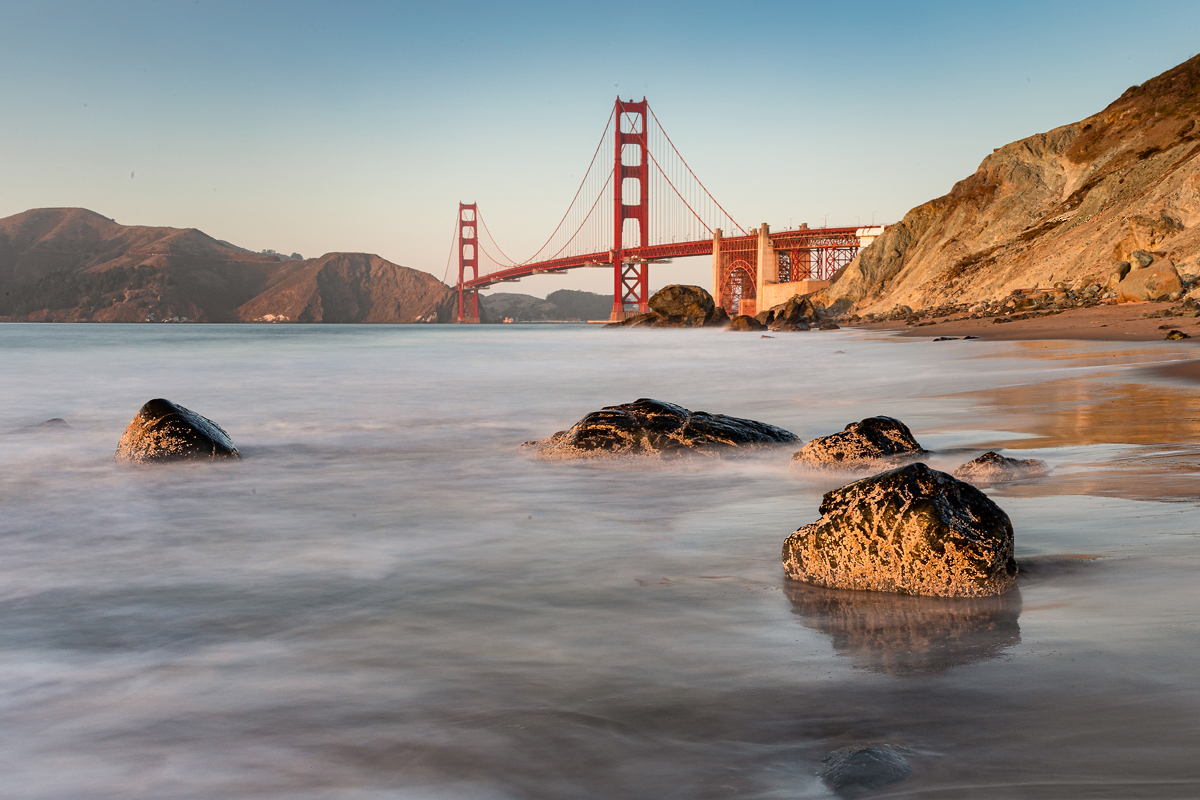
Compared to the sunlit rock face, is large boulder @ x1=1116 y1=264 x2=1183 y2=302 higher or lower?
higher

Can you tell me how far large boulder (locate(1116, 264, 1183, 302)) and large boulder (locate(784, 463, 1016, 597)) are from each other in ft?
66.7

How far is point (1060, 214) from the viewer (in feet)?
109

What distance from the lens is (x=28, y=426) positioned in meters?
8.80

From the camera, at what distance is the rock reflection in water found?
2174mm

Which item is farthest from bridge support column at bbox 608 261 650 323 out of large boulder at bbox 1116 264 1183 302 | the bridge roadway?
large boulder at bbox 1116 264 1183 302

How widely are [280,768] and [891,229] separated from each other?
164 feet

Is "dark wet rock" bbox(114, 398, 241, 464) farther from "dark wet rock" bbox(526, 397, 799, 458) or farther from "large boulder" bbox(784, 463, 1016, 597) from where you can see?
"large boulder" bbox(784, 463, 1016, 597)

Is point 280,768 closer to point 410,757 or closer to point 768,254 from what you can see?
point 410,757

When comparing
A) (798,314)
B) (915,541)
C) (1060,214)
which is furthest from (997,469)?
(798,314)

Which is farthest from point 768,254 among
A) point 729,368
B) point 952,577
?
point 952,577

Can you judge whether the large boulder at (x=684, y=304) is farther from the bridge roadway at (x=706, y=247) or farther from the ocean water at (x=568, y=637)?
the ocean water at (x=568, y=637)

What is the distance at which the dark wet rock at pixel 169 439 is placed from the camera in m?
5.92

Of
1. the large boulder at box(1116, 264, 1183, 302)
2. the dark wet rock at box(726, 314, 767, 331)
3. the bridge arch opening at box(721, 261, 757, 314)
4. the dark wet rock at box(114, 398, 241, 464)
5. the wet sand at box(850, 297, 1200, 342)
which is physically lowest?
the dark wet rock at box(114, 398, 241, 464)

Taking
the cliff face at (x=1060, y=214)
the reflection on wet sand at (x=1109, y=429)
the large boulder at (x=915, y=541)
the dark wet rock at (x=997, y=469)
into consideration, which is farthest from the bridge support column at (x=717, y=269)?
the large boulder at (x=915, y=541)
